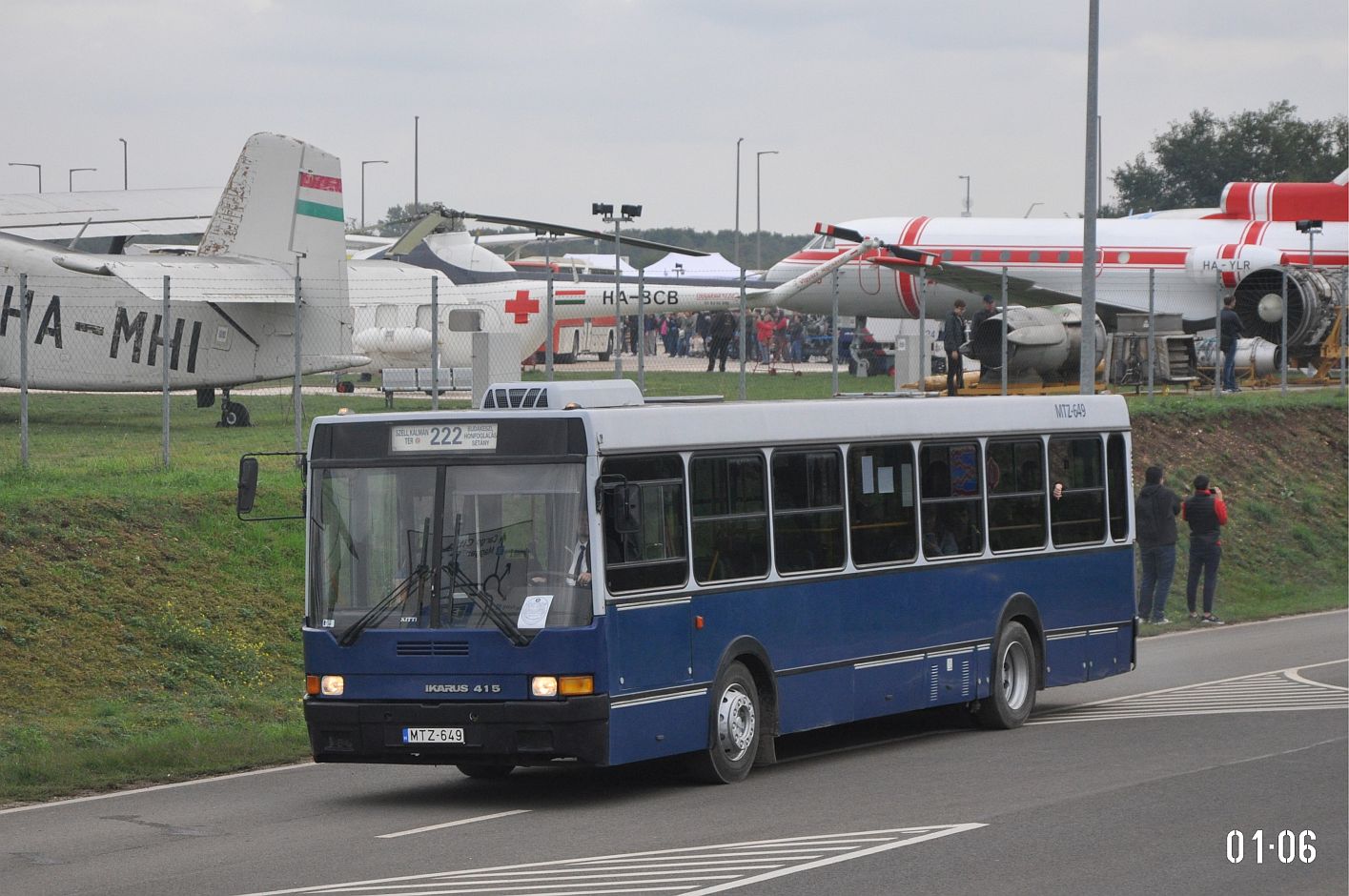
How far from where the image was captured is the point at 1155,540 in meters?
24.9

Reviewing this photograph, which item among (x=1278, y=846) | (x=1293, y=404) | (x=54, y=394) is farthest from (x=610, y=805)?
(x=1293, y=404)

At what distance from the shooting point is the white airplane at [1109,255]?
145ft

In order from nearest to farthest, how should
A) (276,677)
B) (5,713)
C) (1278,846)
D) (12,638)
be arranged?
(1278,846) → (5,713) → (12,638) → (276,677)

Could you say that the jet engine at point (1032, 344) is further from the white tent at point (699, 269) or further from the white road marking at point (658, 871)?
the white tent at point (699, 269)

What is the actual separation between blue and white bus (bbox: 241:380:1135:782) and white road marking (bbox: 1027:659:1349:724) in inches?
95.1

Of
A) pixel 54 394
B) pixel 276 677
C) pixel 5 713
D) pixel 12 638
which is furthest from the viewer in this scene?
pixel 54 394

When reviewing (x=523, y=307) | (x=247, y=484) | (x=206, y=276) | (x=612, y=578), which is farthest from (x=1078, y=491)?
(x=523, y=307)

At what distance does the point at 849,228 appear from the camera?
4631 cm

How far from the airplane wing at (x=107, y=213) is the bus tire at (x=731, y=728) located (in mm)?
24091

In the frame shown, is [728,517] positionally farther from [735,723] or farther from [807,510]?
[735,723]

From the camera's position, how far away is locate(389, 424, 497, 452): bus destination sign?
1217 centimetres

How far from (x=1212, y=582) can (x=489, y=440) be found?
16195 millimetres

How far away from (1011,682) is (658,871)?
715 centimetres

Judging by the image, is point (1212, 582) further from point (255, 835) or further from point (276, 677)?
point (255, 835)
